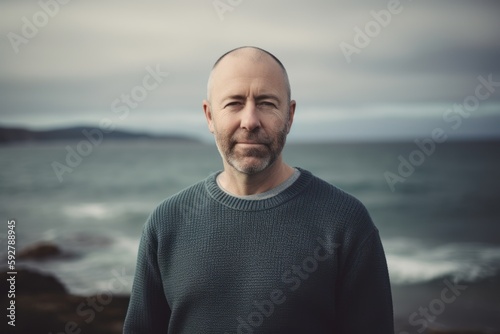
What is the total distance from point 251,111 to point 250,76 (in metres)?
0.14

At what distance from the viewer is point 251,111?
202 cm

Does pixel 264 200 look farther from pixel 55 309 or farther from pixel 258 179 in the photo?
pixel 55 309

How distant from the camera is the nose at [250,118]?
79.0 inches

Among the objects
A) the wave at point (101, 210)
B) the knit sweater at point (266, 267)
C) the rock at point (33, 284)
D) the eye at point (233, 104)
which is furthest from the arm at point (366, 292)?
the wave at point (101, 210)

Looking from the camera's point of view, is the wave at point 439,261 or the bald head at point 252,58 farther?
the wave at point 439,261

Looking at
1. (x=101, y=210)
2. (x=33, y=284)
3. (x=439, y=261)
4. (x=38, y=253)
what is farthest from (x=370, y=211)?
(x=33, y=284)

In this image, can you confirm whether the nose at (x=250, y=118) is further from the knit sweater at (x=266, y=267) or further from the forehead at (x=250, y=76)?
the knit sweater at (x=266, y=267)

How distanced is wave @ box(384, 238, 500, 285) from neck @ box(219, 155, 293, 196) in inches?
508

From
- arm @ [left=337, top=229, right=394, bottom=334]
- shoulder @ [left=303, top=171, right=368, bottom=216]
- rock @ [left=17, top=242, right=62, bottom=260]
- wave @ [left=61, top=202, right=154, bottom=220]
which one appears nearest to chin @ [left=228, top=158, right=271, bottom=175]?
shoulder @ [left=303, top=171, right=368, bottom=216]

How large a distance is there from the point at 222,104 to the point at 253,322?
2.84 feet

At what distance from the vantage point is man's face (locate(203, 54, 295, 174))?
2031mm

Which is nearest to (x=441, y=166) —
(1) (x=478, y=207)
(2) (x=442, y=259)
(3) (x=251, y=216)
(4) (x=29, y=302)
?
(1) (x=478, y=207)

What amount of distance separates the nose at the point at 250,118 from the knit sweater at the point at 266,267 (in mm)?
324

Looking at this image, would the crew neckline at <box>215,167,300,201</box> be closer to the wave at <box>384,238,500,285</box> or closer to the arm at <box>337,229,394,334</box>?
the arm at <box>337,229,394,334</box>
